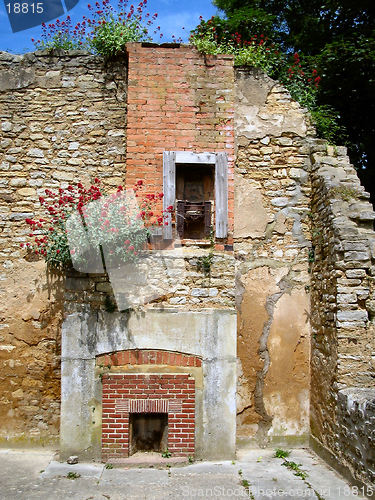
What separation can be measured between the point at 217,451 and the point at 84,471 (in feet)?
5.13

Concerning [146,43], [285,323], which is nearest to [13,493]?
[285,323]

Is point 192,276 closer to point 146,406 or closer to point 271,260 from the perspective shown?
point 271,260

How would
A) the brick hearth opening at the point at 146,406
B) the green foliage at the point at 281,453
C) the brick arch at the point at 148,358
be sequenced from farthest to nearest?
1. the green foliage at the point at 281,453
2. the brick arch at the point at 148,358
3. the brick hearth opening at the point at 146,406

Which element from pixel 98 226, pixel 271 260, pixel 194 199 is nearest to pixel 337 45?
pixel 194 199

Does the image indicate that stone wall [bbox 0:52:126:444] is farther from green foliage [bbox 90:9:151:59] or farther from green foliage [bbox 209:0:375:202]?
green foliage [bbox 209:0:375:202]

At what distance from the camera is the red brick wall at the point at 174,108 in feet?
21.6

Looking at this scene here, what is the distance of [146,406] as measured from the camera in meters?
5.73

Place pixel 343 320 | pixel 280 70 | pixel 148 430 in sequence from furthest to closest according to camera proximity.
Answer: pixel 280 70
pixel 148 430
pixel 343 320

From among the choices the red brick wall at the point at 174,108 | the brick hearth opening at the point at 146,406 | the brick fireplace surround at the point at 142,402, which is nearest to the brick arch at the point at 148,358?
the brick fireplace surround at the point at 142,402

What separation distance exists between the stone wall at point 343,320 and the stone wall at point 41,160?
9.94 ft

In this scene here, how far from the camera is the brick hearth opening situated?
5688 mm

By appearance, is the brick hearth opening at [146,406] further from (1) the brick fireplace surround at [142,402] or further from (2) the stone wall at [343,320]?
(2) the stone wall at [343,320]

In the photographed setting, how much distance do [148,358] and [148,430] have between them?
0.92m

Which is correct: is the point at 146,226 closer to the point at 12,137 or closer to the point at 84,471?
the point at 12,137
